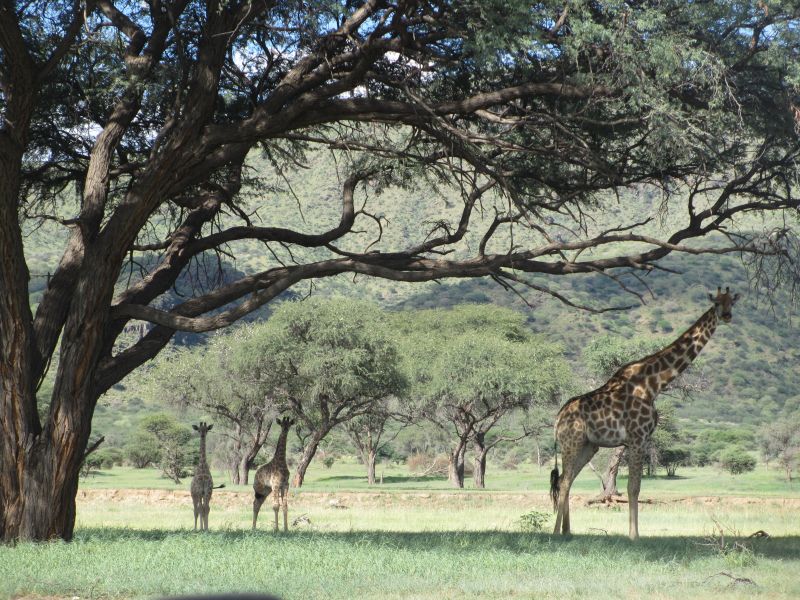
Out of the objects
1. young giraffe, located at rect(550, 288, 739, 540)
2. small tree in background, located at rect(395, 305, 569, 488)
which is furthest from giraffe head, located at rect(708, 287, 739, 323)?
small tree in background, located at rect(395, 305, 569, 488)

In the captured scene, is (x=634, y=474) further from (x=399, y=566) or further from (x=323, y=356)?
(x=323, y=356)

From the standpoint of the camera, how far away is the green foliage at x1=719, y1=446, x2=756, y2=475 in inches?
2459

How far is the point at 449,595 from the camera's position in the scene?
9.16m

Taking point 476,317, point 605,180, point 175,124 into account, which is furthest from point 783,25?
point 476,317

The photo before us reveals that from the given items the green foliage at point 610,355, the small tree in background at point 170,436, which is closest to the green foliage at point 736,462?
the green foliage at point 610,355

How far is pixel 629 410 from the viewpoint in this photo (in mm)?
14859

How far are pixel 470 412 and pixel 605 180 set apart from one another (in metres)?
36.0

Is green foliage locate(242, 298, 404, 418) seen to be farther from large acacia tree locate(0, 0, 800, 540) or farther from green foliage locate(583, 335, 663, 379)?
large acacia tree locate(0, 0, 800, 540)

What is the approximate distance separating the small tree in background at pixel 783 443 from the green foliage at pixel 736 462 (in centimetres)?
191

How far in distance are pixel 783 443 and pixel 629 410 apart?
5386 centimetres

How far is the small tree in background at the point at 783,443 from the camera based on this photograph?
197 feet

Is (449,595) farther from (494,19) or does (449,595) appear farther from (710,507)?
(710,507)

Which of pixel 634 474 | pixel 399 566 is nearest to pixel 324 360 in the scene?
pixel 634 474

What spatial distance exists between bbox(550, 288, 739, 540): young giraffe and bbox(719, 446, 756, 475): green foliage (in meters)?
50.2
